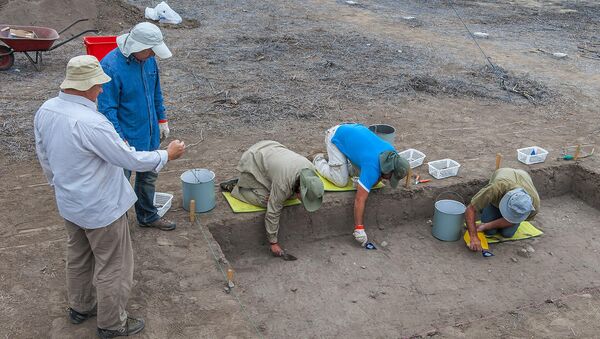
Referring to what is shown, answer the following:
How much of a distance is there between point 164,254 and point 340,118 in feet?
13.4

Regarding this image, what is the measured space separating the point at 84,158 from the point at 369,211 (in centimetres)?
357

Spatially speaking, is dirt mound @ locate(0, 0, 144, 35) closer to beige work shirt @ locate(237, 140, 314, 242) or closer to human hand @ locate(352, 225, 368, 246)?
beige work shirt @ locate(237, 140, 314, 242)

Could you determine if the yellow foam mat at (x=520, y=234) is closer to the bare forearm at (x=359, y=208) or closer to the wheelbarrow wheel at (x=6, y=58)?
the bare forearm at (x=359, y=208)

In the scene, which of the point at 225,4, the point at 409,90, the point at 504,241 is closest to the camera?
the point at 504,241

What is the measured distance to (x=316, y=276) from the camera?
5191mm

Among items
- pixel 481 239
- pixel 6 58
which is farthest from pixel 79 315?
pixel 6 58

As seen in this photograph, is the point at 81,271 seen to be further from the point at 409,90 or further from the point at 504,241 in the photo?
the point at 409,90

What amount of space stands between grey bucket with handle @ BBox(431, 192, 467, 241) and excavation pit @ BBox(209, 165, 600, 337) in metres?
0.12

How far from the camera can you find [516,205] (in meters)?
5.09

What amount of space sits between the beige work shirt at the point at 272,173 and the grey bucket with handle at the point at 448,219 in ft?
5.26

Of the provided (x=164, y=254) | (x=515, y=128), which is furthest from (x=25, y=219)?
(x=515, y=128)

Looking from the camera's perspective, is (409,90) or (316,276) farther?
(409,90)

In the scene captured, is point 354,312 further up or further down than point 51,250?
further down

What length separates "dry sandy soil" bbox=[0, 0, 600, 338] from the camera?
4305 mm
